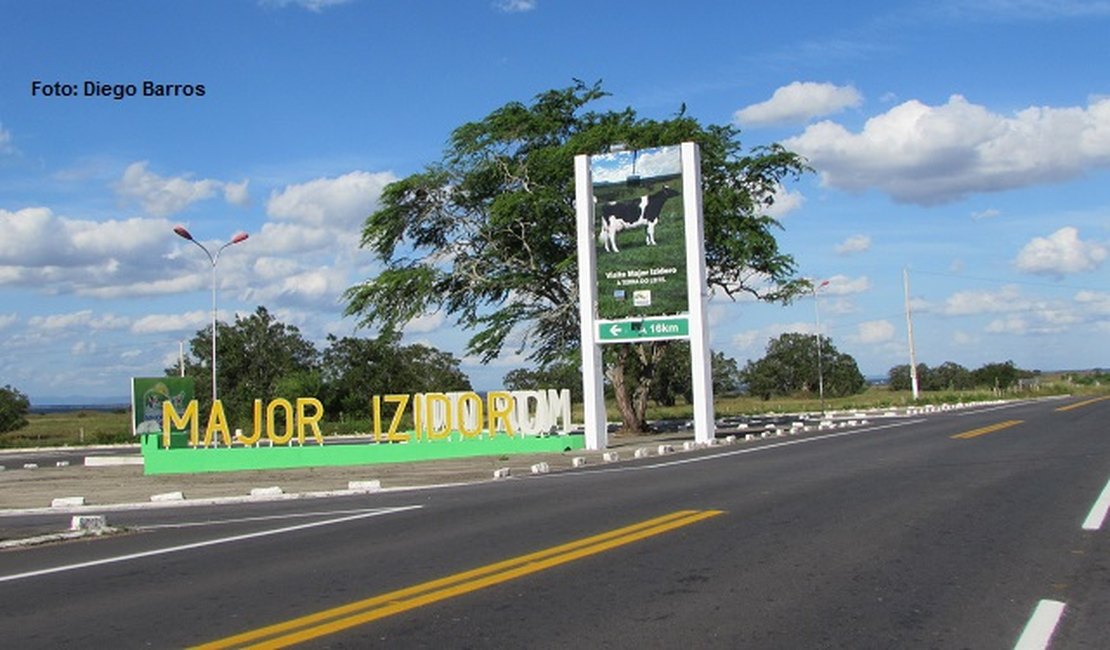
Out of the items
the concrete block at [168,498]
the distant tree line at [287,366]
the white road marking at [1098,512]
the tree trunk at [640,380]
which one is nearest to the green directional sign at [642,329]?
the tree trunk at [640,380]

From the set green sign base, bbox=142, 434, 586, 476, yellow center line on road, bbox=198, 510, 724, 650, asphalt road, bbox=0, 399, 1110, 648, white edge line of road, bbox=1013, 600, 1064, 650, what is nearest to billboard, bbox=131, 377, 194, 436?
green sign base, bbox=142, 434, 586, 476

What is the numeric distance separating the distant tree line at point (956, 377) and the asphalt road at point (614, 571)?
113 m

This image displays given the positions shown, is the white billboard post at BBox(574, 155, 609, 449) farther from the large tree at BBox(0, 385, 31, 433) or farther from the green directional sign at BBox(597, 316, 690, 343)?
the large tree at BBox(0, 385, 31, 433)

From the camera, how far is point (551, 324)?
45.7 m

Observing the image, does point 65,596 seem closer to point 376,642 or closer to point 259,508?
point 376,642

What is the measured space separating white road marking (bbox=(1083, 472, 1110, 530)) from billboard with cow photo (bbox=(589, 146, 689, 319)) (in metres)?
19.4

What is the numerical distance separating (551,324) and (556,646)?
38.8 metres

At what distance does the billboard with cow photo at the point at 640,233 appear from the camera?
110 feet

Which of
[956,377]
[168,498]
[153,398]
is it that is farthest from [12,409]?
[956,377]

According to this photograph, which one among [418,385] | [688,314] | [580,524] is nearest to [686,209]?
[688,314]

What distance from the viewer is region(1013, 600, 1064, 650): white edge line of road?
689 centimetres

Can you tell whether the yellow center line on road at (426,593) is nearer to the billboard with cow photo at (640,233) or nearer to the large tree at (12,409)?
the billboard with cow photo at (640,233)

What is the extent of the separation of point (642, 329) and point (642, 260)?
215cm

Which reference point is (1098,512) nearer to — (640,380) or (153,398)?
(153,398)
